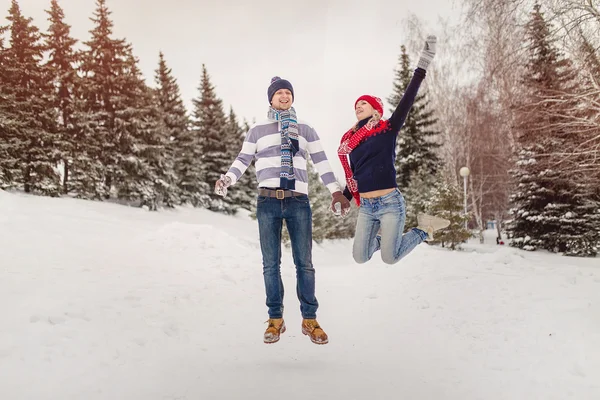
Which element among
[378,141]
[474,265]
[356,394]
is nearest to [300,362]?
[356,394]

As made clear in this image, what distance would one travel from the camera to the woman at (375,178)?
3.59 metres

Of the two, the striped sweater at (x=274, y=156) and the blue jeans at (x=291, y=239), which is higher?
the striped sweater at (x=274, y=156)

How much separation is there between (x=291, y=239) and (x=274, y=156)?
2.48ft

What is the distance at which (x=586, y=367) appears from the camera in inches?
149

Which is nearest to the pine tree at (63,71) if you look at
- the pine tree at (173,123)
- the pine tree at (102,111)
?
the pine tree at (102,111)

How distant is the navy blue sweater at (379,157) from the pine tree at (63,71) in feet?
58.2

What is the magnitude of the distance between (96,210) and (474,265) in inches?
557

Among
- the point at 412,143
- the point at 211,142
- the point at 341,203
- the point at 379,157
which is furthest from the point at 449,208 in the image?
the point at 211,142

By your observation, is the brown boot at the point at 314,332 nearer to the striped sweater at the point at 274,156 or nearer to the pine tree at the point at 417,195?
the striped sweater at the point at 274,156

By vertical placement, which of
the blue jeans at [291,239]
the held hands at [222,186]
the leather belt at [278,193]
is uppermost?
the held hands at [222,186]

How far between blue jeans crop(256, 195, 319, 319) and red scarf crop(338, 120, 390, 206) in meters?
0.49

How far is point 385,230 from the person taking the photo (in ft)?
12.0

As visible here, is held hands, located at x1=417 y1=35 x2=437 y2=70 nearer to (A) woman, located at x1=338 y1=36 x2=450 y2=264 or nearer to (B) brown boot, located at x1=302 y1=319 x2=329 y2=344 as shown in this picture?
(A) woman, located at x1=338 y1=36 x2=450 y2=264

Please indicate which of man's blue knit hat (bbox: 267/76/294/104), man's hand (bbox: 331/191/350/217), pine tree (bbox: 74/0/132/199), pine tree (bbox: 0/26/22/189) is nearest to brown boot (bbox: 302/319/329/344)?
man's hand (bbox: 331/191/350/217)
